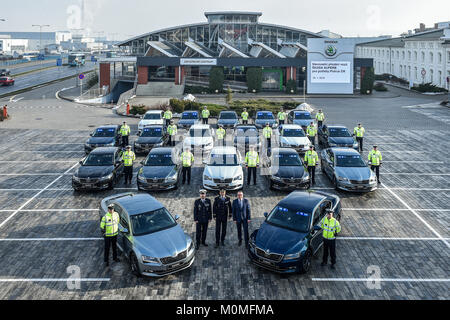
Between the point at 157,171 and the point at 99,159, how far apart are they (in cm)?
264

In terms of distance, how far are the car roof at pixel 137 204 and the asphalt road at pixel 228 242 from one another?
1441 mm

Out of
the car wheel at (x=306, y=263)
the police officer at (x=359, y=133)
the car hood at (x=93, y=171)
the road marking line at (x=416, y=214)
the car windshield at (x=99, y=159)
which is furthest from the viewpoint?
the police officer at (x=359, y=133)

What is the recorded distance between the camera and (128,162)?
59.1 feet

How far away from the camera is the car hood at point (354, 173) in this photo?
55.1 feet

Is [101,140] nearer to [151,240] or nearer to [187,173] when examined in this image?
[187,173]

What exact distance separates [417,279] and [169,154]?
1082 centimetres

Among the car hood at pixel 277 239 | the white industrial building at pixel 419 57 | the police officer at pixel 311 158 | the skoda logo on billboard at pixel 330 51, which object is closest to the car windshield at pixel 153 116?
the police officer at pixel 311 158

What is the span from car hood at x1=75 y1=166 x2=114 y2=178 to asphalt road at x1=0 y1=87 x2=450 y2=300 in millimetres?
757

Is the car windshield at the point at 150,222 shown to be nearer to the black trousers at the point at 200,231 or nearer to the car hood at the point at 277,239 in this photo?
the black trousers at the point at 200,231

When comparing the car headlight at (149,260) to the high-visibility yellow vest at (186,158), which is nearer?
the car headlight at (149,260)

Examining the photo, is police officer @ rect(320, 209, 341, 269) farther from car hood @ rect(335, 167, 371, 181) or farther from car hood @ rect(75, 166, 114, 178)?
car hood @ rect(75, 166, 114, 178)

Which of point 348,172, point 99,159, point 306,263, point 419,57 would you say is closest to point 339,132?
point 348,172

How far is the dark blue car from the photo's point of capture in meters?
10.4

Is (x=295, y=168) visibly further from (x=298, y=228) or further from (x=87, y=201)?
(x=87, y=201)
